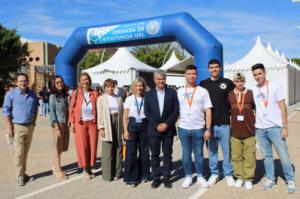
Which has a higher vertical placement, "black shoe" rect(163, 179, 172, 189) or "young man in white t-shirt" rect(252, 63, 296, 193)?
"young man in white t-shirt" rect(252, 63, 296, 193)

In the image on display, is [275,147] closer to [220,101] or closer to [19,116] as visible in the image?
[220,101]

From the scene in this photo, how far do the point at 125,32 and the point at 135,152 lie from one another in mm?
10403

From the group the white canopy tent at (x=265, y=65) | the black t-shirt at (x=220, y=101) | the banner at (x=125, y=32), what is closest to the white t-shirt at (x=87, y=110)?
the black t-shirt at (x=220, y=101)

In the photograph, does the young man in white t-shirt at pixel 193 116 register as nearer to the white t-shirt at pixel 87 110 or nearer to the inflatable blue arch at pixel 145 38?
the white t-shirt at pixel 87 110

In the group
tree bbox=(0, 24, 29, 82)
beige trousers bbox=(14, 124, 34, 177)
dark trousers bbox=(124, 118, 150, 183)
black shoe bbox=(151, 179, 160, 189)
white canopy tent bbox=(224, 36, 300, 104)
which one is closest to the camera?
black shoe bbox=(151, 179, 160, 189)

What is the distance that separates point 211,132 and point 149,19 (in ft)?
32.6

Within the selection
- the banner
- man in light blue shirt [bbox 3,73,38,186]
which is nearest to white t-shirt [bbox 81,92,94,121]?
man in light blue shirt [bbox 3,73,38,186]

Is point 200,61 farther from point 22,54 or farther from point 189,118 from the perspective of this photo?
point 22,54

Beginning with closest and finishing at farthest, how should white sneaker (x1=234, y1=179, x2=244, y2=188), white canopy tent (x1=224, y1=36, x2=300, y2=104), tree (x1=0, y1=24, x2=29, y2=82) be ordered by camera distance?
1. white sneaker (x1=234, y1=179, x2=244, y2=188)
2. white canopy tent (x1=224, y1=36, x2=300, y2=104)
3. tree (x1=0, y1=24, x2=29, y2=82)

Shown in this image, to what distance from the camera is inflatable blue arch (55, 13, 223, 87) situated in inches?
504

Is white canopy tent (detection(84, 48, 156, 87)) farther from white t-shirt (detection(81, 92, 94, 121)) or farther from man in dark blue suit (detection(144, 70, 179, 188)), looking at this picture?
man in dark blue suit (detection(144, 70, 179, 188))

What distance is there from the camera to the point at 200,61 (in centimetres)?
1284

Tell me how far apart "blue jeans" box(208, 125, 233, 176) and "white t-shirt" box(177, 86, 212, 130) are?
300 millimetres

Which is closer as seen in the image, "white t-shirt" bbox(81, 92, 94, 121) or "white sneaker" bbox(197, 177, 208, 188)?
"white sneaker" bbox(197, 177, 208, 188)
